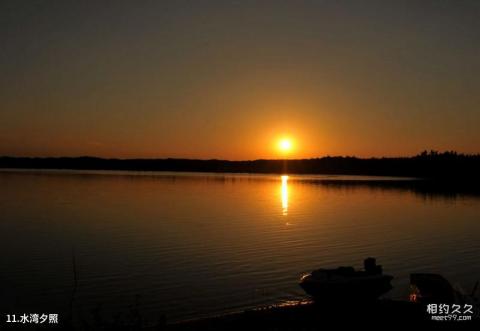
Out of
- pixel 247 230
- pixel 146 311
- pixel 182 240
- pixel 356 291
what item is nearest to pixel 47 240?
pixel 182 240

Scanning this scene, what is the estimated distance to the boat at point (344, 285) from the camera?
17.8m

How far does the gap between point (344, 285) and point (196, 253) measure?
53.8 ft

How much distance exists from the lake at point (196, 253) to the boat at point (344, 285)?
3.81 m

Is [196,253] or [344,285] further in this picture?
[196,253]

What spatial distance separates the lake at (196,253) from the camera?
22.1 metres

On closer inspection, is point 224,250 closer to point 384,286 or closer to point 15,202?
point 384,286

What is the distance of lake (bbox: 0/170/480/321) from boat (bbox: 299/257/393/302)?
150 inches

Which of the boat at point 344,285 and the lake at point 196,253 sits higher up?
the boat at point 344,285

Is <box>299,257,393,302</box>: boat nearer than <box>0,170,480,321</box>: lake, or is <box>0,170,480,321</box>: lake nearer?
<box>299,257,393,302</box>: boat

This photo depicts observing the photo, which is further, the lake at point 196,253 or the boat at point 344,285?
the lake at point 196,253

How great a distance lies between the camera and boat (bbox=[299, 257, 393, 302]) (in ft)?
58.5

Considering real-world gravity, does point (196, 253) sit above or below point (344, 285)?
below

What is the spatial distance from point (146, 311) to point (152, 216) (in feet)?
113

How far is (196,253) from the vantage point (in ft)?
107
